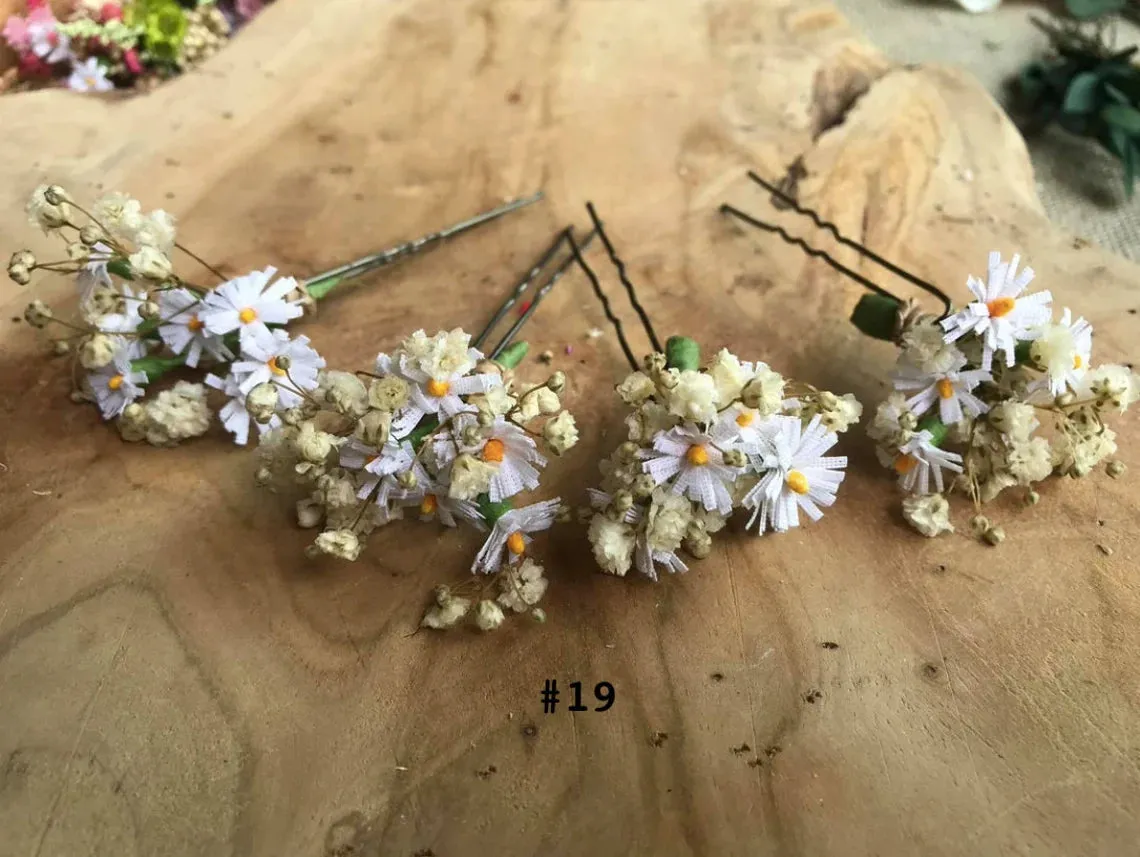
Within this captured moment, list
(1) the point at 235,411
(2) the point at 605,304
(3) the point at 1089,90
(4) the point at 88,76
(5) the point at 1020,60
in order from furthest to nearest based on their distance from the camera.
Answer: (5) the point at 1020,60, (3) the point at 1089,90, (4) the point at 88,76, (2) the point at 605,304, (1) the point at 235,411

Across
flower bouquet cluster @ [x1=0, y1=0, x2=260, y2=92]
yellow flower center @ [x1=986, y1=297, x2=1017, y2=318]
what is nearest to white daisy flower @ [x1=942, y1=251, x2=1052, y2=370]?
yellow flower center @ [x1=986, y1=297, x2=1017, y2=318]

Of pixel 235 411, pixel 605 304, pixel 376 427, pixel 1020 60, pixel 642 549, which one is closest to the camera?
pixel 376 427

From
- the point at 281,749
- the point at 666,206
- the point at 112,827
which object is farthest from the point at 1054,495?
the point at 112,827

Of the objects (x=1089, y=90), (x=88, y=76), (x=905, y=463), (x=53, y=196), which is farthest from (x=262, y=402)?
(x=1089, y=90)

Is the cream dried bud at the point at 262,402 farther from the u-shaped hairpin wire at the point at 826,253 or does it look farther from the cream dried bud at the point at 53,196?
the u-shaped hairpin wire at the point at 826,253

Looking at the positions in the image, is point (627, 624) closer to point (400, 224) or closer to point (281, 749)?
point (281, 749)

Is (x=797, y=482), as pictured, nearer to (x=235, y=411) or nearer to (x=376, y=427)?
(x=376, y=427)
